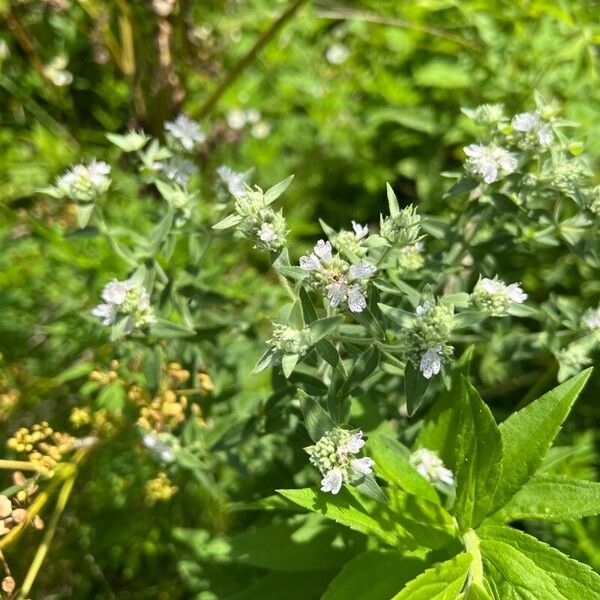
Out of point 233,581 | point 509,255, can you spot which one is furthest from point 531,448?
point 233,581

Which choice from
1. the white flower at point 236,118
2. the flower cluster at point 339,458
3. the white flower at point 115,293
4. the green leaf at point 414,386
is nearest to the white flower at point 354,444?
the flower cluster at point 339,458

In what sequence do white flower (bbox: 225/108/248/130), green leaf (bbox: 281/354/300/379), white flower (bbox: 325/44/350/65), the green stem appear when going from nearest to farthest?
green leaf (bbox: 281/354/300/379) < the green stem < white flower (bbox: 225/108/248/130) < white flower (bbox: 325/44/350/65)

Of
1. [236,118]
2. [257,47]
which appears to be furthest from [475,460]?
[236,118]

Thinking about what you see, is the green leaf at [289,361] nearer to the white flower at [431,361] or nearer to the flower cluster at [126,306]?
the white flower at [431,361]

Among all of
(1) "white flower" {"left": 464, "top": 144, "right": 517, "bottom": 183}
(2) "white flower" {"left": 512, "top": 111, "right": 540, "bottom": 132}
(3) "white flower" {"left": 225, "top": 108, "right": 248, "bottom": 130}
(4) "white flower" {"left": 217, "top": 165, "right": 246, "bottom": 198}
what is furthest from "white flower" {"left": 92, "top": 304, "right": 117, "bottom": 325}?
(3) "white flower" {"left": 225, "top": 108, "right": 248, "bottom": 130}

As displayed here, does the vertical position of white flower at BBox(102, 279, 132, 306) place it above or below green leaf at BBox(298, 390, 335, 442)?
above

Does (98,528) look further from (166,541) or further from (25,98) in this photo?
(25,98)

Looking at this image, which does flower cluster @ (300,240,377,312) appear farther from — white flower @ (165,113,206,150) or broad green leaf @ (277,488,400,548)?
white flower @ (165,113,206,150)
